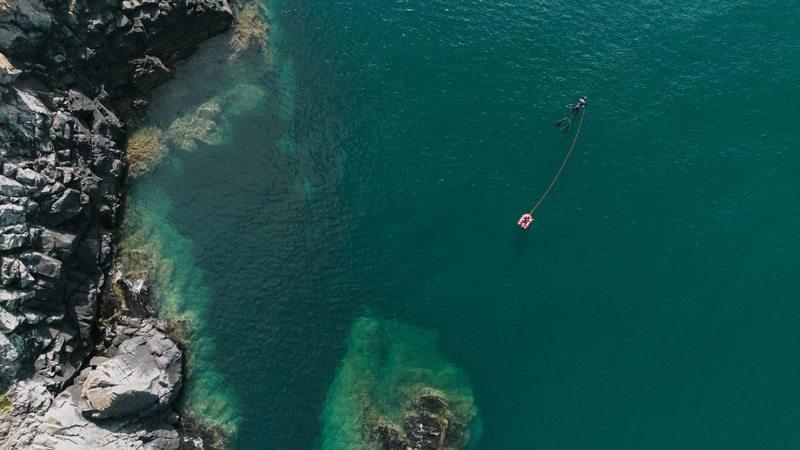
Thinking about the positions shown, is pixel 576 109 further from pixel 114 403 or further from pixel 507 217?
pixel 114 403

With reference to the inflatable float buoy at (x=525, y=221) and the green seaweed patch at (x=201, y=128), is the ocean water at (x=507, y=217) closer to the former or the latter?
the green seaweed patch at (x=201, y=128)

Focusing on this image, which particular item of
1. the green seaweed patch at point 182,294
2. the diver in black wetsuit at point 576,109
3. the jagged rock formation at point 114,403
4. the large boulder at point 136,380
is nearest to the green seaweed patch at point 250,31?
the green seaweed patch at point 182,294

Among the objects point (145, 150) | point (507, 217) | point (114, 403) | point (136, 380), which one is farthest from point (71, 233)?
point (507, 217)

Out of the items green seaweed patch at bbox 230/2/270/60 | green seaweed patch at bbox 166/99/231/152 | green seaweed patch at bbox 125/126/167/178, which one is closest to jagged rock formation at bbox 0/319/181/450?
green seaweed patch at bbox 125/126/167/178

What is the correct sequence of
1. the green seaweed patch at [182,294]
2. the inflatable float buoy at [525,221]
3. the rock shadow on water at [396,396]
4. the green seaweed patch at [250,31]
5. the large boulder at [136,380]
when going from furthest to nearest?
the green seaweed patch at [250,31], the inflatable float buoy at [525,221], the rock shadow on water at [396,396], the green seaweed patch at [182,294], the large boulder at [136,380]

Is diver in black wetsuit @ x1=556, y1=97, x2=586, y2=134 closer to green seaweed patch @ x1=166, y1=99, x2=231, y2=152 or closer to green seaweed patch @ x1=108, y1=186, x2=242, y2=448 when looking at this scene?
green seaweed patch @ x1=166, y1=99, x2=231, y2=152

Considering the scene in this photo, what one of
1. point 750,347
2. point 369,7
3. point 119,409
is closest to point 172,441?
point 119,409
